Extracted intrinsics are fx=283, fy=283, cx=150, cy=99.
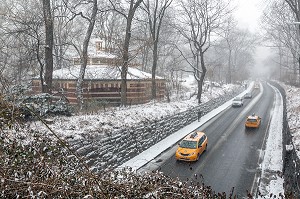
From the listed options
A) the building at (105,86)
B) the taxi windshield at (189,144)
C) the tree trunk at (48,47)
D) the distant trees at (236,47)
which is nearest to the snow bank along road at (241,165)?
the taxi windshield at (189,144)

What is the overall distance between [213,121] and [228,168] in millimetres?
14155

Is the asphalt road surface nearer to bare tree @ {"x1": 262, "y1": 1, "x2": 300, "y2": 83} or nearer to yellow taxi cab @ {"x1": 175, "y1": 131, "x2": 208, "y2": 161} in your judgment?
yellow taxi cab @ {"x1": 175, "y1": 131, "x2": 208, "y2": 161}

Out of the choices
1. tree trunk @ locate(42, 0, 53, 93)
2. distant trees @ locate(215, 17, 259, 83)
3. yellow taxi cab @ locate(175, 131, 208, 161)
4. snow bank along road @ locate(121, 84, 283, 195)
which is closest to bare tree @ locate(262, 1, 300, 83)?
snow bank along road @ locate(121, 84, 283, 195)

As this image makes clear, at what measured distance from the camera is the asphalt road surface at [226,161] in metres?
14.6

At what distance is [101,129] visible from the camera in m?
16.3

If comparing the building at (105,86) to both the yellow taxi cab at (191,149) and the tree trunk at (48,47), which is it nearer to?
the tree trunk at (48,47)

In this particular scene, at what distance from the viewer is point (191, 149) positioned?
1808cm

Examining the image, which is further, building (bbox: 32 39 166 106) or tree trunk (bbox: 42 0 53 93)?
building (bbox: 32 39 166 106)

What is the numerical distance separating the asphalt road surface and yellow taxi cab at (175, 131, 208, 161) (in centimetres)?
35

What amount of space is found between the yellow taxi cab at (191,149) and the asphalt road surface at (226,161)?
35cm

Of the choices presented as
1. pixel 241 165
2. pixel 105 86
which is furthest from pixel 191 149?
pixel 105 86

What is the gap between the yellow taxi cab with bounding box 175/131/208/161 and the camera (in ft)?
57.9

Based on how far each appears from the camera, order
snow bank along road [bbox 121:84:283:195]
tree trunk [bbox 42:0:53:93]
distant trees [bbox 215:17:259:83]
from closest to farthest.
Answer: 1. snow bank along road [bbox 121:84:283:195]
2. tree trunk [bbox 42:0:53:93]
3. distant trees [bbox 215:17:259:83]

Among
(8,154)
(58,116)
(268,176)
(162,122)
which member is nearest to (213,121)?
(162,122)
